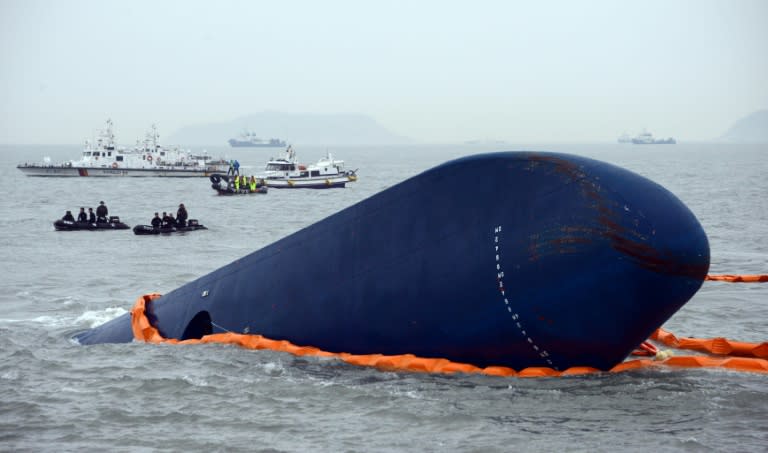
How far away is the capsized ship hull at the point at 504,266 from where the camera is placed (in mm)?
11273

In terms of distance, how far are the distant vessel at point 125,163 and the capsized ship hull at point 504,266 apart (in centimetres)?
7371

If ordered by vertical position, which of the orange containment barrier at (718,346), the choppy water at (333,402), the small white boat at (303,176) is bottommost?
the choppy water at (333,402)

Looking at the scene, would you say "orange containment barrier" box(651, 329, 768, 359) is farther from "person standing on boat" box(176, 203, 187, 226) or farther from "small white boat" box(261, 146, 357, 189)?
"small white boat" box(261, 146, 357, 189)

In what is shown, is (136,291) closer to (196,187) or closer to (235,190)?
(235,190)

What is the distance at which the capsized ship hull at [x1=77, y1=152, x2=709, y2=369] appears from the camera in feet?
37.0

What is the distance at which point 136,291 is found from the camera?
2512 cm

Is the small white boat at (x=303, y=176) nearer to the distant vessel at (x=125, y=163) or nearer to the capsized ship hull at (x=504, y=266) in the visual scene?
the distant vessel at (x=125, y=163)

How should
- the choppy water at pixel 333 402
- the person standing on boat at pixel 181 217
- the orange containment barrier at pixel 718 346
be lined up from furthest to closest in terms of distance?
the person standing on boat at pixel 181 217 → the orange containment barrier at pixel 718 346 → the choppy water at pixel 333 402

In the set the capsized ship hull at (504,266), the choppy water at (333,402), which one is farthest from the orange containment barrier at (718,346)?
the capsized ship hull at (504,266)

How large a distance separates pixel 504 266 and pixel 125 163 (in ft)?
268

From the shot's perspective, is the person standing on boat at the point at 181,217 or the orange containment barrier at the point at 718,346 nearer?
the orange containment barrier at the point at 718,346

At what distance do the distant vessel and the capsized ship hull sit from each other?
73.7 meters

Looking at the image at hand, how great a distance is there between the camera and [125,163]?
88375 millimetres

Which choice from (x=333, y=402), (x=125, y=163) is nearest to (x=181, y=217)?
(x=333, y=402)
